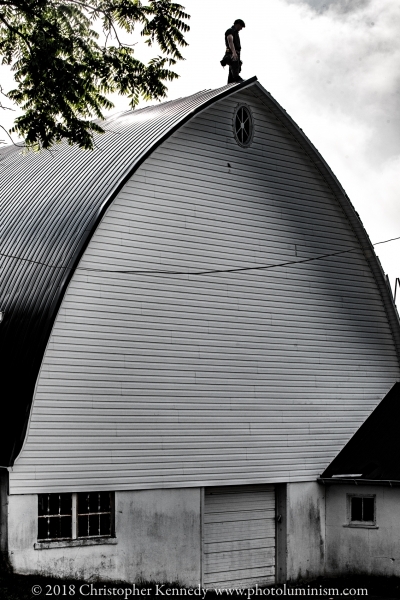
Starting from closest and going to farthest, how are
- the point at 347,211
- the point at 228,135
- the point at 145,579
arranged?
the point at 145,579 → the point at 228,135 → the point at 347,211

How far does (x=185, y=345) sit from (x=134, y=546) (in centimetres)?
411

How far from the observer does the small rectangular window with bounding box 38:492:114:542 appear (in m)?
17.4

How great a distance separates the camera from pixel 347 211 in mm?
22781

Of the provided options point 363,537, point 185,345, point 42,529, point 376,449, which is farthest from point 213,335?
point 363,537

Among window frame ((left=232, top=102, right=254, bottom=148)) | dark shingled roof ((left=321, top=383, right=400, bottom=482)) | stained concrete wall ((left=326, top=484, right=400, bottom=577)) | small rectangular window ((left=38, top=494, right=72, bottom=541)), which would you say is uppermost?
window frame ((left=232, top=102, right=254, bottom=148))

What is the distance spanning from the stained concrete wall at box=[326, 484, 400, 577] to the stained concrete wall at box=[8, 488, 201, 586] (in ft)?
12.7

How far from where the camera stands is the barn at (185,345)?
17.7 meters

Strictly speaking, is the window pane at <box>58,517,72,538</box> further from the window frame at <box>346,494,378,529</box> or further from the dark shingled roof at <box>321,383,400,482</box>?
the window frame at <box>346,494,378,529</box>

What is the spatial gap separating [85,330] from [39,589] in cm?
480

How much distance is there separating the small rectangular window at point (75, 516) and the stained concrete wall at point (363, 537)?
604 cm

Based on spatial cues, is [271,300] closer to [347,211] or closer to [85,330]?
[347,211]

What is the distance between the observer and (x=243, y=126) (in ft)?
69.5

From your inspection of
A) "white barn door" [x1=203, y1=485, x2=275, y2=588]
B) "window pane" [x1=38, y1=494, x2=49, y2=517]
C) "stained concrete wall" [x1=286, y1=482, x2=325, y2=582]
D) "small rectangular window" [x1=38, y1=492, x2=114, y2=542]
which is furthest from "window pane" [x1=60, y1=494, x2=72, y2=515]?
"stained concrete wall" [x1=286, y1=482, x2=325, y2=582]

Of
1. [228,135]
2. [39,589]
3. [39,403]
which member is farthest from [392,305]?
[39,589]
